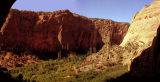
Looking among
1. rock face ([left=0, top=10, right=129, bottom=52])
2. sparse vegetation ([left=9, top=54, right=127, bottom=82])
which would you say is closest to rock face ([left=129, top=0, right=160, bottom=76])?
sparse vegetation ([left=9, top=54, right=127, bottom=82])

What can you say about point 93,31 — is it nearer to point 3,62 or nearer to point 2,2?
point 3,62

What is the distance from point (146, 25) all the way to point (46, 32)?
26949 mm

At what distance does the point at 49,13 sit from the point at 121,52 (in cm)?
2693

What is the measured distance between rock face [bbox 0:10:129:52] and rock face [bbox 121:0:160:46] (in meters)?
22.0

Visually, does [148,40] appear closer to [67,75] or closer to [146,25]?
[146,25]

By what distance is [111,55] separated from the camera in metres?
25.9

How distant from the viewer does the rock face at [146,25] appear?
23312 millimetres

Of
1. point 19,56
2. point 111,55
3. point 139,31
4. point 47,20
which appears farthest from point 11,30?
point 139,31

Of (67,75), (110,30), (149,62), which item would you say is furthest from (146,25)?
(110,30)

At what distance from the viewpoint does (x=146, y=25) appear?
2514cm

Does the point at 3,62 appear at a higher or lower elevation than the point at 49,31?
lower

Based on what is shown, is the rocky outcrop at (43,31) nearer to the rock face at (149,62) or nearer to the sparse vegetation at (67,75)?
the sparse vegetation at (67,75)

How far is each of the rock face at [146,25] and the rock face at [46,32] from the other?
22.0 m

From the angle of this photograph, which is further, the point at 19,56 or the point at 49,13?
the point at 49,13
